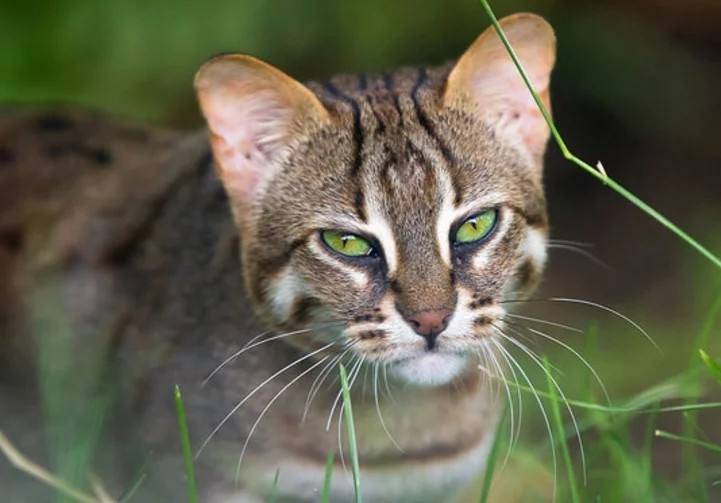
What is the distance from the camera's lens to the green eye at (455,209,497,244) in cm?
322

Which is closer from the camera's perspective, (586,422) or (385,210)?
(385,210)

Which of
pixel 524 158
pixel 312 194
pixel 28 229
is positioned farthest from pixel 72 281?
pixel 524 158

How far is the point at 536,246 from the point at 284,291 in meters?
0.63

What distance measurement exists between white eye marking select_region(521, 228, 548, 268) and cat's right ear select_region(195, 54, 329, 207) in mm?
569

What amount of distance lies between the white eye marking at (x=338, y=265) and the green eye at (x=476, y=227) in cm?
23

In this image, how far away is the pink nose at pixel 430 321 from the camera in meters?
3.04

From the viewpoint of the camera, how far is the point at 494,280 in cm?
321

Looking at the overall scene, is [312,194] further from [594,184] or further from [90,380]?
[594,184]

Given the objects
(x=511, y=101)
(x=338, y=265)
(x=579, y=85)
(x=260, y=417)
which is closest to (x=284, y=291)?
(x=338, y=265)

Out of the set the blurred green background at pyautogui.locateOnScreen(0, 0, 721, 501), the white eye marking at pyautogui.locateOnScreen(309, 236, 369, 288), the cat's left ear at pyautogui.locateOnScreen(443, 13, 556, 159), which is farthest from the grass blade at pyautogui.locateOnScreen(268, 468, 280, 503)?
the blurred green background at pyautogui.locateOnScreen(0, 0, 721, 501)

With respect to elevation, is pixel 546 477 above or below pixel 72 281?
below

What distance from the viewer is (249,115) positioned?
341 centimetres

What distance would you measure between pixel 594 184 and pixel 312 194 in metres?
3.74


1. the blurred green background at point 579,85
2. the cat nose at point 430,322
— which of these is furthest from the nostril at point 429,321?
the blurred green background at point 579,85
